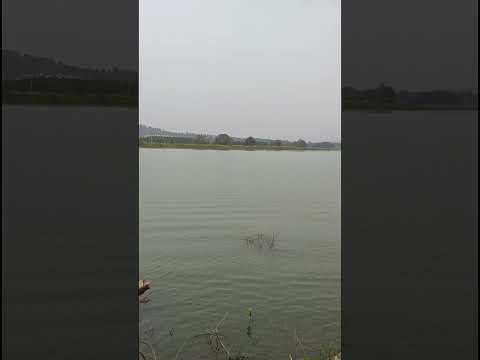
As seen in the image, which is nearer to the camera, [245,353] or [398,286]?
[398,286]

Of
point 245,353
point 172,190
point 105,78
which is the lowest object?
point 245,353

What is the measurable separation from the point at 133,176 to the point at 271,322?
5.15 m

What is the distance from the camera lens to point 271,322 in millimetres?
5664

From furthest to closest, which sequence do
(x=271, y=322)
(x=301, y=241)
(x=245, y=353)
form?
(x=301, y=241)
(x=271, y=322)
(x=245, y=353)

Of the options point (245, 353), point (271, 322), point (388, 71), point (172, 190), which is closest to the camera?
point (388, 71)

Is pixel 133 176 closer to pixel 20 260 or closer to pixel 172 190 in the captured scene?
pixel 20 260

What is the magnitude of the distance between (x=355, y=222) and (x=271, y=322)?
5.01 metres

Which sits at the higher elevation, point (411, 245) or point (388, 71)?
point (388, 71)

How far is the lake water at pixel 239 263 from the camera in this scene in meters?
5.42

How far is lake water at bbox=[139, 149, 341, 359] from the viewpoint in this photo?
5418 millimetres

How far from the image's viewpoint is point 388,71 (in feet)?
3.15

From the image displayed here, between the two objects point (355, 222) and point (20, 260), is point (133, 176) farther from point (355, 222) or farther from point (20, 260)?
point (355, 222)

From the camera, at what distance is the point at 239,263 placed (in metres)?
8.06

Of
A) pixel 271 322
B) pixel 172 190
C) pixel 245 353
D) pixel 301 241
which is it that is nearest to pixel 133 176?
pixel 245 353
